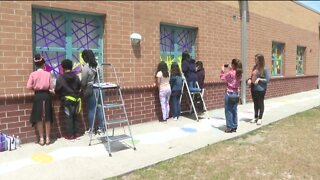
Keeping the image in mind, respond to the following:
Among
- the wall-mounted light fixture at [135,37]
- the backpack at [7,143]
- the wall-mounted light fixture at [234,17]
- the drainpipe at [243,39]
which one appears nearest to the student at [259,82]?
the wall-mounted light fixture at [135,37]

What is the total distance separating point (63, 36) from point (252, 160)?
14.5 ft

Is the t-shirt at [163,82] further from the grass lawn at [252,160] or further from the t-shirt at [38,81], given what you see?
the t-shirt at [38,81]

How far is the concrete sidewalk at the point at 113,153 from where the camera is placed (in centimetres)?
546

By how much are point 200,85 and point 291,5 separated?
9481 mm

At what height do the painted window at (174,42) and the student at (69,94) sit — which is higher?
the painted window at (174,42)

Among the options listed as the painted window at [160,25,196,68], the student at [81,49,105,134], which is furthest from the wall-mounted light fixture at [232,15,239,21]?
the student at [81,49,105,134]

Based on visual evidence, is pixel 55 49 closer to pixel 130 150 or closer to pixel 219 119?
pixel 130 150

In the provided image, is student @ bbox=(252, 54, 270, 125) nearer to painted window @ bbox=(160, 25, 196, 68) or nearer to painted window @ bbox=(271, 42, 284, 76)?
painted window @ bbox=(160, 25, 196, 68)

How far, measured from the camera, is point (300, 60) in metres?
19.5

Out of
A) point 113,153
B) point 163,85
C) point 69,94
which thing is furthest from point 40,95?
point 163,85

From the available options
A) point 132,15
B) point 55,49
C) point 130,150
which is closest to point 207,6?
point 132,15

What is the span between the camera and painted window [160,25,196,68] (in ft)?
33.1

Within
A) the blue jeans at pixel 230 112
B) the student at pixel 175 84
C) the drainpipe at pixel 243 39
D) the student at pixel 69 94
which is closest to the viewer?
the student at pixel 69 94

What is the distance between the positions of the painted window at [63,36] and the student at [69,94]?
1.57 ft
